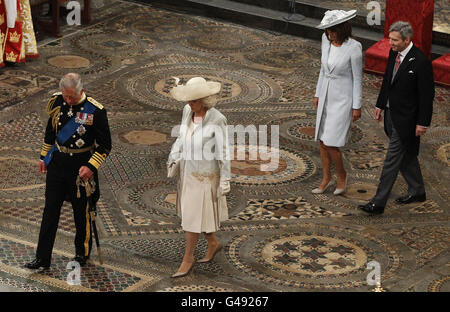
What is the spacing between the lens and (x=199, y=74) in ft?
41.7

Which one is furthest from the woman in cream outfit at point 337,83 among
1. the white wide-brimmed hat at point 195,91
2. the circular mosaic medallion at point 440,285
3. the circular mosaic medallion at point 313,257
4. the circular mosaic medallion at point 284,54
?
the circular mosaic medallion at point 284,54

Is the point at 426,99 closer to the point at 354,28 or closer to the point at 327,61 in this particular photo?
the point at 327,61

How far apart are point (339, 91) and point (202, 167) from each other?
214cm

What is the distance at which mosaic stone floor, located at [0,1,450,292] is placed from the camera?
26.0 ft

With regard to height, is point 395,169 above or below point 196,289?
above

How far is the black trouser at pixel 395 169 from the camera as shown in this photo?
29.1 feet

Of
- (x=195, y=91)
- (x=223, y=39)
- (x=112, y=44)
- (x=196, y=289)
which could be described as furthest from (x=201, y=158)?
(x=223, y=39)

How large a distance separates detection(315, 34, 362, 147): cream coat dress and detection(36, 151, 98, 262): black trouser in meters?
2.52

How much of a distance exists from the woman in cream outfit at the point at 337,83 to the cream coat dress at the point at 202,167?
191 cm

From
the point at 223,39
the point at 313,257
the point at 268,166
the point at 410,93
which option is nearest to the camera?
the point at 313,257

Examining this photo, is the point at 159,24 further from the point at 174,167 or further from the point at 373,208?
the point at 174,167

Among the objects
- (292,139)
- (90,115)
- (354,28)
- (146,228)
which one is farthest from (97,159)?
(354,28)

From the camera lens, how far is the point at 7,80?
12.2m

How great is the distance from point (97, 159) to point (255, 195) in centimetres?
236
